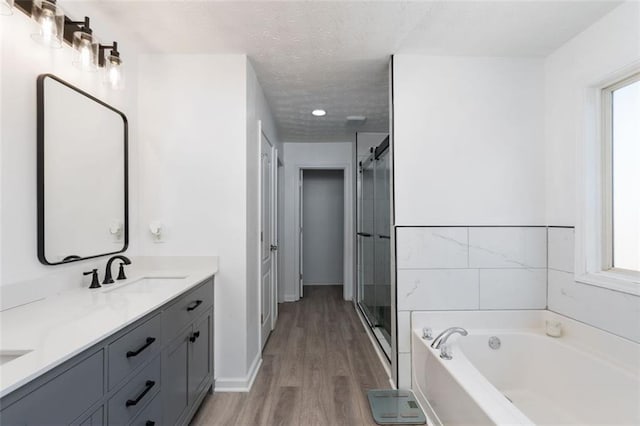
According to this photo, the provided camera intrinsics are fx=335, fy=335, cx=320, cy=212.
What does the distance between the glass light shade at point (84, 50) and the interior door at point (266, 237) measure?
1326mm

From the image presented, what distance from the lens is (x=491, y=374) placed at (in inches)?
86.5

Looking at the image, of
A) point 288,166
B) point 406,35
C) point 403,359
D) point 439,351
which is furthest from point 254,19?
point 288,166

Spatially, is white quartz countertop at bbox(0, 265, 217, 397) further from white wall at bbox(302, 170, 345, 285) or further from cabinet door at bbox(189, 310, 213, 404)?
white wall at bbox(302, 170, 345, 285)

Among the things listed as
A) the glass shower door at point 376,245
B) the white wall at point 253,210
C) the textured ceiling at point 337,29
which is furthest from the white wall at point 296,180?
the textured ceiling at point 337,29

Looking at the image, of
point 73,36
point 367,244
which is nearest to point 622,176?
point 367,244

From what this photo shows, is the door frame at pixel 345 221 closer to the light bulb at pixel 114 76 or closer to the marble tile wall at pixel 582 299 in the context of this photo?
the marble tile wall at pixel 582 299

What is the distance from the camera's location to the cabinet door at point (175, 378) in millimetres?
1569

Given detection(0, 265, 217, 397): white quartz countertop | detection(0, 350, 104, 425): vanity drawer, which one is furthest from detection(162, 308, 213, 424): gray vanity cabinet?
detection(0, 350, 104, 425): vanity drawer

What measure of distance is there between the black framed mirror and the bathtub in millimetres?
2030

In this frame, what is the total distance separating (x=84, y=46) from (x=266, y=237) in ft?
6.80

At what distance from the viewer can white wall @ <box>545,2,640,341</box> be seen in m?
1.79

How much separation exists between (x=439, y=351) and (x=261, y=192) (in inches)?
72.7

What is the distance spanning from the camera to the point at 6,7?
1.26m

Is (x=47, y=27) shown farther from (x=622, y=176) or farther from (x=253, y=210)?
(x=622, y=176)
